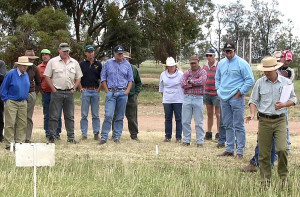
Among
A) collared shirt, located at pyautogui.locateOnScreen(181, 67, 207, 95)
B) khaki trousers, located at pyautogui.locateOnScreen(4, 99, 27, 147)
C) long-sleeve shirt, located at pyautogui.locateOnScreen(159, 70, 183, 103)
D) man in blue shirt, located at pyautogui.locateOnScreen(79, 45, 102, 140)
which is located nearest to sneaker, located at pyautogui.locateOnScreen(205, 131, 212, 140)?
long-sleeve shirt, located at pyautogui.locateOnScreen(159, 70, 183, 103)

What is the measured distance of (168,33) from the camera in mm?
28766

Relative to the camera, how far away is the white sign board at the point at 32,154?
5.76 metres

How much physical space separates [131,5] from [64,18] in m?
6.37

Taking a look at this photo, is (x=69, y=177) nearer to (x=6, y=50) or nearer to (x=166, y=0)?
(x=6, y=50)

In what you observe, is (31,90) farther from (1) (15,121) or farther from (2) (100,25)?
(2) (100,25)

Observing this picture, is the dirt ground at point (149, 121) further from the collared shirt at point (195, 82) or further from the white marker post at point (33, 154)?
the white marker post at point (33, 154)

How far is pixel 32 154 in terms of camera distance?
5.78 m

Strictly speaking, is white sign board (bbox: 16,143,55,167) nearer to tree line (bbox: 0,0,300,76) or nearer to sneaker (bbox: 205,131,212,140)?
sneaker (bbox: 205,131,212,140)

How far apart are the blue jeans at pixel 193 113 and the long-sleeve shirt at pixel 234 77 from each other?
51.4 inches

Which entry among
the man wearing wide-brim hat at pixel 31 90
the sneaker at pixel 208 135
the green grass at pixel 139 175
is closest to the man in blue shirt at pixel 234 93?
the green grass at pixel 139 175

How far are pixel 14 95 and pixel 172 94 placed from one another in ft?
11.2

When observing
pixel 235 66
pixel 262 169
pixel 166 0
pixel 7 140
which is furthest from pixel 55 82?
pixel 166 0

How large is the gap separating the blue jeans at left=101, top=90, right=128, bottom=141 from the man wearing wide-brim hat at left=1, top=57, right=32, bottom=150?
1745 millimetres

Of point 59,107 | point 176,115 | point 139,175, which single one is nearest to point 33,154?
point 139,175
